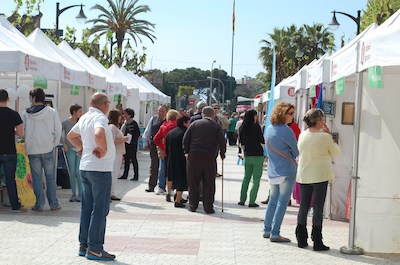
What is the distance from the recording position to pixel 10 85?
16234mm

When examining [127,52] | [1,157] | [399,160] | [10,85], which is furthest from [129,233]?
[127,52]

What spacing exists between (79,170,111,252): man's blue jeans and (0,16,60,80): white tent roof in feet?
12.7

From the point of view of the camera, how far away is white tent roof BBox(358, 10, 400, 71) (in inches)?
271

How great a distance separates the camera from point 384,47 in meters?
7.00

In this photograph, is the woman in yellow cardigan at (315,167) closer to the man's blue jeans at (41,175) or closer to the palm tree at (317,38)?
the man's blue jeans at (41,175)

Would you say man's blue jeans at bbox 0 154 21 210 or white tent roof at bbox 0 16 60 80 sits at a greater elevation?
white tent roof at bbox 0 16 60 80

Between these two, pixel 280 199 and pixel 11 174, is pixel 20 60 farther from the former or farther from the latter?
pixel 280 199

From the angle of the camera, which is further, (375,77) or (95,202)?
(375,77)

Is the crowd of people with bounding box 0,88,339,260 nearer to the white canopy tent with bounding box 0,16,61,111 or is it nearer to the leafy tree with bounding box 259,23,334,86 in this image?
the white canopy tent with bounding box 0,16,61,111

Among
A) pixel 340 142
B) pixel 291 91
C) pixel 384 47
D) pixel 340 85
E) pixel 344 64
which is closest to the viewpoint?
pixel 384 47

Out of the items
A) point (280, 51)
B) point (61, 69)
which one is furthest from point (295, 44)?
point (61, 69)

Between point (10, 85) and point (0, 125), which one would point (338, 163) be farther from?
point (10, 85)

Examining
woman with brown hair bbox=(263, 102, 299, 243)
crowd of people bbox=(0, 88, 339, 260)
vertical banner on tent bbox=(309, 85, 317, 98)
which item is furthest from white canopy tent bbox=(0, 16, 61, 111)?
vertical banner on tent bbox=(309, 85, 317, 98)

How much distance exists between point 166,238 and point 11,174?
9.63ft
